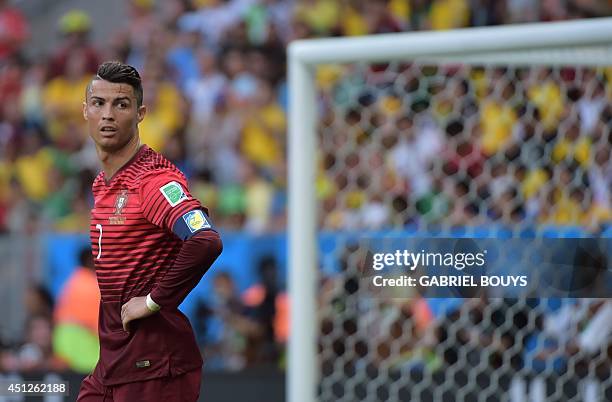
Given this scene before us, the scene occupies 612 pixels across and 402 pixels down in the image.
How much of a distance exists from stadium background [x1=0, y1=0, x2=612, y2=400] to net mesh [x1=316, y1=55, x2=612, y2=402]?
2.87ft

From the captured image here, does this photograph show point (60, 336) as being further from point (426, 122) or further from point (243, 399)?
point (426, 122)

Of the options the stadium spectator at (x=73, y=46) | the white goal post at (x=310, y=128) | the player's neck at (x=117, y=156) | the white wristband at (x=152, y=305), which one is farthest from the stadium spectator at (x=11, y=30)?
the white wristband at (x=152, y=305)

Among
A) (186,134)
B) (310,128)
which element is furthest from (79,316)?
Result: (310,128)

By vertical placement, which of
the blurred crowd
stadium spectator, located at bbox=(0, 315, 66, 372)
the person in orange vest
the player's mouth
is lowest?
stadium spectator, located at bbox=(0, 315, 66, 372)

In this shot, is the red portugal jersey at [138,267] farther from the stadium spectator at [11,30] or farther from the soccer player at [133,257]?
the stadium spectator at [11,30]

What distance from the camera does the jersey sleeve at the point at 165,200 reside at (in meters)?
3.06

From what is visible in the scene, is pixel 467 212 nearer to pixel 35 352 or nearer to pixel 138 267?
pixel 138 267

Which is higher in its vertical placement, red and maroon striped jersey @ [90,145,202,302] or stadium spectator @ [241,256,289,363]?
red and maroon striped jersey @ [90,145,202,302]

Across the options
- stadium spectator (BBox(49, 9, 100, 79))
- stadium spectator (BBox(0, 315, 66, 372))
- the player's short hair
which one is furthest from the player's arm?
stadium spectator (BBox(49, 9, 100, 79))

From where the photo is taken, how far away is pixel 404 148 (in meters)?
5.14

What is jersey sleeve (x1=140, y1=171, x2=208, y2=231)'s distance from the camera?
120 inches

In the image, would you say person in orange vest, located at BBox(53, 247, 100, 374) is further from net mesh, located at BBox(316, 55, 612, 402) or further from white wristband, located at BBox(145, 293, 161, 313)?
white wristband, located at BBox(145, 293, 161, 313)

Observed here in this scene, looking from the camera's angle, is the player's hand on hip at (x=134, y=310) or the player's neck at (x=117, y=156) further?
the player's neck at (x=117, y=156)

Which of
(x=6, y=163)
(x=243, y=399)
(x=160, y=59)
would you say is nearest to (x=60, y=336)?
(x=243, y=399)
